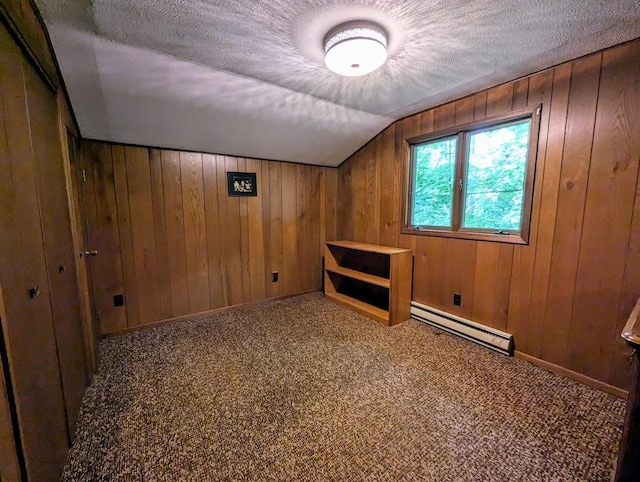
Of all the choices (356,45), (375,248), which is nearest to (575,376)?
(375,248)

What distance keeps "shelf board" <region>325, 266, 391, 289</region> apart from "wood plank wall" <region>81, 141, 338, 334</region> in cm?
45

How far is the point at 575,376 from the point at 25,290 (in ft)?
9.89

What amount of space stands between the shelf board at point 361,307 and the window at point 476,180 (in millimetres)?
929

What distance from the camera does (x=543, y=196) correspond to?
1892 mm

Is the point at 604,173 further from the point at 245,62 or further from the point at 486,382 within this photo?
the point at 245,62

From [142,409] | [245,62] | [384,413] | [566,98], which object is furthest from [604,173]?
[142,409]

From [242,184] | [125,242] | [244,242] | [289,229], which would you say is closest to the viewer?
[125,242]

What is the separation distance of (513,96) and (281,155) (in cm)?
225

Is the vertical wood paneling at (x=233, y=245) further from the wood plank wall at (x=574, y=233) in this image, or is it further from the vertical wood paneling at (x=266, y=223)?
the wood plank wall at (x=574, y=233)

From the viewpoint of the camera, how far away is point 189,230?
2.76 meters

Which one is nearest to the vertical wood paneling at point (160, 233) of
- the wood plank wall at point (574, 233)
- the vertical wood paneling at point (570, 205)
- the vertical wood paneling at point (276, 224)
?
the vertical wood paneling at point (276, 224)

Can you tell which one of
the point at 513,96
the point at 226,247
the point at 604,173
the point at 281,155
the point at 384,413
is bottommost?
the point at 384,413

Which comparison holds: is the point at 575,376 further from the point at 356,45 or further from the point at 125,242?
the point at 125,242

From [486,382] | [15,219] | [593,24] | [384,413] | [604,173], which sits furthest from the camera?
[486,382]
